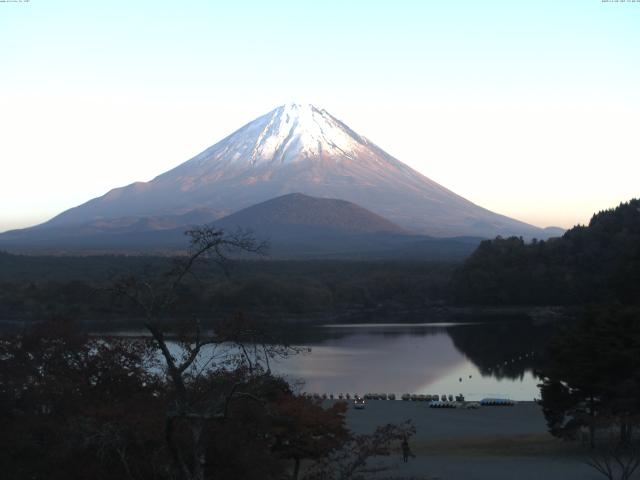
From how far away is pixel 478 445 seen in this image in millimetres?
13305

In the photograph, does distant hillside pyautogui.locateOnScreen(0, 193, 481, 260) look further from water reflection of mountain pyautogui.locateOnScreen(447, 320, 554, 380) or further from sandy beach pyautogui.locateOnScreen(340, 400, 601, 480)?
sandy beach pyautogui.locateOnScreen(340, 400, 601, 480)

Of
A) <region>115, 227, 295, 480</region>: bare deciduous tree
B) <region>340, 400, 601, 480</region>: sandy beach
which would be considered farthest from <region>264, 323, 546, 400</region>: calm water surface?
<region>115, 227, 295, 480</region>: bare deciduous tree

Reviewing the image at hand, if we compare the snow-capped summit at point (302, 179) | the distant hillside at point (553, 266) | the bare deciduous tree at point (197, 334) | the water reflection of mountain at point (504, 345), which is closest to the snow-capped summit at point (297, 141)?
the snow-capped summit at point (302, 179)

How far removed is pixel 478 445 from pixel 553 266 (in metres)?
32.5

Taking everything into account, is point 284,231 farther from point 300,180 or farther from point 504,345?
point 504,345

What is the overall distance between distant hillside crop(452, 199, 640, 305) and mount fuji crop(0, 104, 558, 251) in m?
66.8

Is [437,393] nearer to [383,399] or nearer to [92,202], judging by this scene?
[383,399]

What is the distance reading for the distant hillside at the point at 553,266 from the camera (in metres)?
42.6

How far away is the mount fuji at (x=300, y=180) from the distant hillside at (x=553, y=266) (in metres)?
66.8

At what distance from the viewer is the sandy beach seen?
35.3ft

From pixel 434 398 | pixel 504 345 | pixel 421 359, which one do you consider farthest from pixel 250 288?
pixel 434 398

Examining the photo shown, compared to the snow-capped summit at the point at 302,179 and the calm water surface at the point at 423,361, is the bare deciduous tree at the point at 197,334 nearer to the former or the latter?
the calm water surface at the point at 423,361

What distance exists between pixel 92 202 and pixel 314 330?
104 metres

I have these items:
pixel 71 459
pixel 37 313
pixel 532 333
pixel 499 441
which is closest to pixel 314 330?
pixel 532 333
